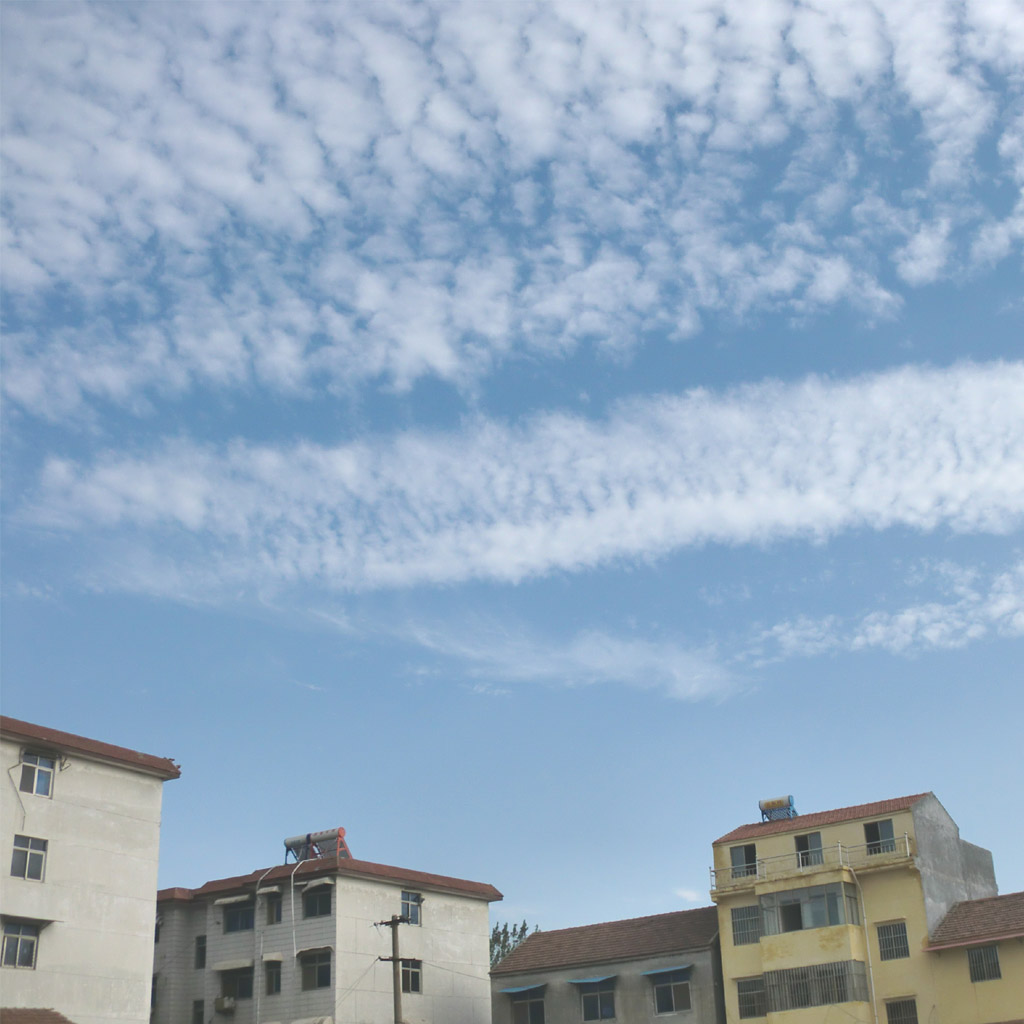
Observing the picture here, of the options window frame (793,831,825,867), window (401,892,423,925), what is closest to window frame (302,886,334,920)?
window (401,892,423,925)

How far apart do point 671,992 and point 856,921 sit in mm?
8460

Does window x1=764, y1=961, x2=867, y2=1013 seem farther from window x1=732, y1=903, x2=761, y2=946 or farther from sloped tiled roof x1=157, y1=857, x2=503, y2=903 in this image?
sloped tiled roof x1=157, y1=857, x2=503, y2=903

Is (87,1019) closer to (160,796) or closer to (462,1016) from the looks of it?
(160,796)

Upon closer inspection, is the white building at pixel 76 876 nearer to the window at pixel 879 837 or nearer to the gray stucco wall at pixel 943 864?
the window at pixel 879 837

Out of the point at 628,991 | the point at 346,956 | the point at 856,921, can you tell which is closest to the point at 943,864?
the point at 856,921

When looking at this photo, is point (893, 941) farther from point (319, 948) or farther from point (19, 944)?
point (19, 944)

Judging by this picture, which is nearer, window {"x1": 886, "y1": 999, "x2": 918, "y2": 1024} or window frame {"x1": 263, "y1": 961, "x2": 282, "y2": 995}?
window {"x1": 886, "y1": 999, "x2": 918, "y2": 1024}

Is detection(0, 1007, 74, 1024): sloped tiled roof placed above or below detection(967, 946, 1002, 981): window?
below

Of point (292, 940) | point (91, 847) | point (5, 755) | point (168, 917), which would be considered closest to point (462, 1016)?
point (292, 940)

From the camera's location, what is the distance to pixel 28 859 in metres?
37.3

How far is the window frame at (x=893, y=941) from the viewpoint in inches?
1754

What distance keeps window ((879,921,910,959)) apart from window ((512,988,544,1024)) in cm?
1530

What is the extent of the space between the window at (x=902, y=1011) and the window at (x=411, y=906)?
19.2m

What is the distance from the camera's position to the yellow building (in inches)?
1710
